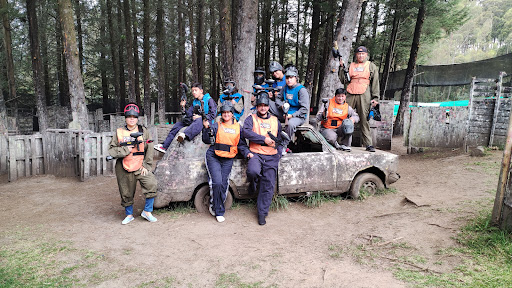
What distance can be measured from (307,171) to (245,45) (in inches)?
168

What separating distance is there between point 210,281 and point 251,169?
83.1 inches

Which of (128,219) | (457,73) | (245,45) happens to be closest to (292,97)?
(245,45)

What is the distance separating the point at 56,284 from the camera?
11.4 feet

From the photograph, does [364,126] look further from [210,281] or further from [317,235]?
[210,281]

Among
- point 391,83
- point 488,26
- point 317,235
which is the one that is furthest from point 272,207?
point 488,26

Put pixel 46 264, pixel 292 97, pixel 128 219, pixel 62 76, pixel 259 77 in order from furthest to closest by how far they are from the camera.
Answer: pixel 62 76
pixel 259 77
pixel 292 97
pixel 128 219
pixel 46 264

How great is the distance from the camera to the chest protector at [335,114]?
6.86 m

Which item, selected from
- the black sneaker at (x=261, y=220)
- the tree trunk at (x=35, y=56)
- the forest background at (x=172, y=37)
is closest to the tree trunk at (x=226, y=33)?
the forest background at (x=172, y=37)

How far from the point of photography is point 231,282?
3.54 m

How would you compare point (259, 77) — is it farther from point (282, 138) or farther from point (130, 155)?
point (130, 155)

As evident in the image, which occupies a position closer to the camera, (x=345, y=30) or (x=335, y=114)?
(x=335, y=114)

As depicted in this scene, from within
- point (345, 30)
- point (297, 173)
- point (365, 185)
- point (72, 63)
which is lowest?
point (365, 185)

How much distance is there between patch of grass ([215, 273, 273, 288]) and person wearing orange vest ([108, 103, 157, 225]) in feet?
7.13

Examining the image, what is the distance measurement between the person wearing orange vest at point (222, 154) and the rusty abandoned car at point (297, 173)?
0.93ft
